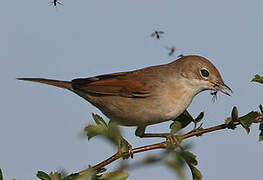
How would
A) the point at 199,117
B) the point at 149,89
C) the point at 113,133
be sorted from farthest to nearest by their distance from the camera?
1. the point at 149,89
2. the point at 199,117
3. the point at 113,133

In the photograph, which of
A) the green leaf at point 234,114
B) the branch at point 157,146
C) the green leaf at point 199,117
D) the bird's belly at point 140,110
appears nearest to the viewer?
the branch at point 157,146

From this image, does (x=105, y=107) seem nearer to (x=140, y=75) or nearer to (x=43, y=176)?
(x=140, y=75)

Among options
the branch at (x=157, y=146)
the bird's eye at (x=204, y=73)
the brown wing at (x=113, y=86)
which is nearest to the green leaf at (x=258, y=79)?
the branch at (x=157, y=146)

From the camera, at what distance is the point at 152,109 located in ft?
15.2

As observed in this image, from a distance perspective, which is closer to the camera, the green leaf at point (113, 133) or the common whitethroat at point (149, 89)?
the green leaf at point (113, 133)

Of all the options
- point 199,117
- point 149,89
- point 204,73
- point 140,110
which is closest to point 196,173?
point 199,117

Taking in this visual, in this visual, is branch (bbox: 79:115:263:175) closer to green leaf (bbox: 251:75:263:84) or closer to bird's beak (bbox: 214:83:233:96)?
green leaf (bbox: 251:75:263:84)

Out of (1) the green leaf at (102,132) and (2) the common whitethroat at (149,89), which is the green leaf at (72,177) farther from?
(2) the common whitethroat at (149,89)

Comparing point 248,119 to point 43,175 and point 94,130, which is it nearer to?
point 94,130

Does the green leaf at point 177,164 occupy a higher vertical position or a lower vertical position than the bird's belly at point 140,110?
lower

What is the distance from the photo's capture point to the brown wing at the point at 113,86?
497 cm

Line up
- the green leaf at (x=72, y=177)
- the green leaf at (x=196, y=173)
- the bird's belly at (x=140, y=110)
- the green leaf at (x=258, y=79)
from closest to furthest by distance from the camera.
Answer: the green leaf at (x=72, y=177) < the green leaf at (x=196, y=173) < the green leaf at (x=258, y=79) < the bird's belly at (x=140, y=110)

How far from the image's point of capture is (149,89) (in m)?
4.90

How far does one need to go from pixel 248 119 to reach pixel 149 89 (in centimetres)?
191
